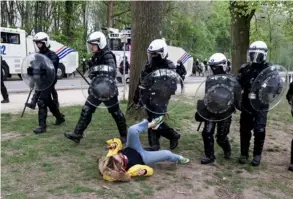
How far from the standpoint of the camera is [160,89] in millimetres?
5848

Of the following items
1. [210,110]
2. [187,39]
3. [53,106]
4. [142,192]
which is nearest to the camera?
[142,192]

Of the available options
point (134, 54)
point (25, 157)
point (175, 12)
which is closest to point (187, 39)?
point (175, 12)

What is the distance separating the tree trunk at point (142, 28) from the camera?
25.8 ft

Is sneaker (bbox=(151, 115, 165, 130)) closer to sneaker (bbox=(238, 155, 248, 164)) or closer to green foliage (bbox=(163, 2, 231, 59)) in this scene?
sneaker (bbox=(238, 155, 248, 164))

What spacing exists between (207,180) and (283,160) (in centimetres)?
186

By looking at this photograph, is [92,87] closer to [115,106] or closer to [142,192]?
[115,106]

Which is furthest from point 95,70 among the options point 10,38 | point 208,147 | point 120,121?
point 10,38

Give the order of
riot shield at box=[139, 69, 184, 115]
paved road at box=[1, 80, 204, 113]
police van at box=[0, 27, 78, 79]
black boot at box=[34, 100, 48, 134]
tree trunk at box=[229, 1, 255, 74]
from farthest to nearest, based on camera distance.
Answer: police van at box=[0, 27, 78, 79] → tree trunk at box=[229, 1, 255, 74] → paved road at box=[1, 80, 204, 113] → black boot at box=[34, 100, 48, 134] → riot shield at box=[139, 69, 184, 115]

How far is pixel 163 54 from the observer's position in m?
5.78

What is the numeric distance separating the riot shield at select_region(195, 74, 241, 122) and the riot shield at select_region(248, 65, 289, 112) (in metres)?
0.22

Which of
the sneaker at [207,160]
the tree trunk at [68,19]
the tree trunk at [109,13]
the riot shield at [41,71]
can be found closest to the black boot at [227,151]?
the sneaker at [207,160]

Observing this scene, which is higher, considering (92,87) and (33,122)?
(92,87)

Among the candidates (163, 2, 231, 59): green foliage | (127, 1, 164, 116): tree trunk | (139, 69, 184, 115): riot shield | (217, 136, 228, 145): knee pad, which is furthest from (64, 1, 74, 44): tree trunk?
(217, 136, 228, 145): knee pad

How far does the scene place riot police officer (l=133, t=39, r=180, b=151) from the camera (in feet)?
18.9
